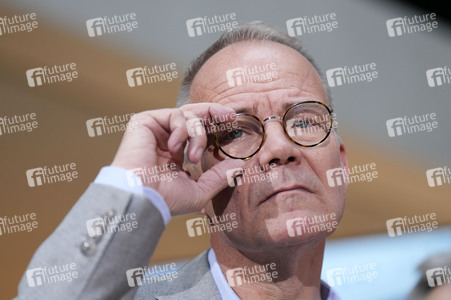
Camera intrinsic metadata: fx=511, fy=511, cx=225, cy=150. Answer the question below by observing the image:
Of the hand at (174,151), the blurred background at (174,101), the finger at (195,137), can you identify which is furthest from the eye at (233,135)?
the blurred background at (174,101)

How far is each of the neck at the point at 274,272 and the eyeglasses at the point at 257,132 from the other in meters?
0.44

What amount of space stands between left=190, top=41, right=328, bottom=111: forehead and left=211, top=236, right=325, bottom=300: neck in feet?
2.09

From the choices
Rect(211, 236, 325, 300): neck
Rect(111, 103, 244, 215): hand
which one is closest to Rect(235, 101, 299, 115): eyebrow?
Rect(111, 103, 244, 215): hand

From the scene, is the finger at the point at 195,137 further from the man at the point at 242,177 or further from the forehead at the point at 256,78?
the forehead at the point at 256,78

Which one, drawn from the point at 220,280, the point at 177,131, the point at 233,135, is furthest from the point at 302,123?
the point at 220,280

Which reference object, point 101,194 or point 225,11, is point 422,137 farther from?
point 101,194

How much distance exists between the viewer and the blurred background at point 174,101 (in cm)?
302

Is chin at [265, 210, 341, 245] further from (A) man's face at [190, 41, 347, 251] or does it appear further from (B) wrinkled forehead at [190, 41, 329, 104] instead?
(B) wrinkled forehead at [190, 41, 329, 104]

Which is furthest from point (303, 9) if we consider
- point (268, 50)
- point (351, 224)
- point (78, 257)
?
point (78, 257)

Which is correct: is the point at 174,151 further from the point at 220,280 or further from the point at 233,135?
the point at 220,280

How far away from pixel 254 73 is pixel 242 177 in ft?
1.61

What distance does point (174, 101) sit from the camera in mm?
3064

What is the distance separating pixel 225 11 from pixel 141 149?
144 cm

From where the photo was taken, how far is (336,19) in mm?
3197
